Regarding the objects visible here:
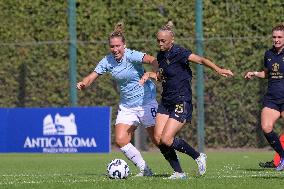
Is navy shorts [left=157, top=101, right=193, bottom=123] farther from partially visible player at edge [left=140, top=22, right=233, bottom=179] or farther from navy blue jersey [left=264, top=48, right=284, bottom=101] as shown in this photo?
navy blue jersey [left=264, top=48, right=284, bottom=101]

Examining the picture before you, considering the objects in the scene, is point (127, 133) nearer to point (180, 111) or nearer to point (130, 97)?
point (130, 97)

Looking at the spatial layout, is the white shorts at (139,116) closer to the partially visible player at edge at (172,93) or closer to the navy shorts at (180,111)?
the partially visible player at edge at (172,93)

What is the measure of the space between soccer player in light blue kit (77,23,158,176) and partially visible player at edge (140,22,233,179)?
0.68m

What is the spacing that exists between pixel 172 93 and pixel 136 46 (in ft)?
35.1

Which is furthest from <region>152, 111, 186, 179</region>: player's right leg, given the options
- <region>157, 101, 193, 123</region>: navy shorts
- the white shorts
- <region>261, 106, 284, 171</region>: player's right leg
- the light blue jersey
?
<region>261, 106, 284, 171</region>: player's right leg

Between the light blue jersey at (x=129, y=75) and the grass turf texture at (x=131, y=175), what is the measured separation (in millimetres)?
1123

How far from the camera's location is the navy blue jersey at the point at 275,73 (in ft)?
47.9

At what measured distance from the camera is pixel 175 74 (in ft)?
41.8

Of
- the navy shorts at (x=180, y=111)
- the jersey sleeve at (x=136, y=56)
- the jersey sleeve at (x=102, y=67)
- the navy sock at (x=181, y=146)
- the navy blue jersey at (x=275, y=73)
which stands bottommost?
the navy sock at (x=181, y=146)

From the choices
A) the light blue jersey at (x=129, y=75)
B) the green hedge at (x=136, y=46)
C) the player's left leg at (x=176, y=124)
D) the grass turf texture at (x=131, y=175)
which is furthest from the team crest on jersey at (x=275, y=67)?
the green hedge at (x=136, y=46)

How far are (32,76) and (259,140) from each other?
5974 millimetres

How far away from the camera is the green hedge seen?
22812 millimetres

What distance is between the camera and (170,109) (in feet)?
42.0

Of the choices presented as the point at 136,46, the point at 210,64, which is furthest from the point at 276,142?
the point at 136,46
